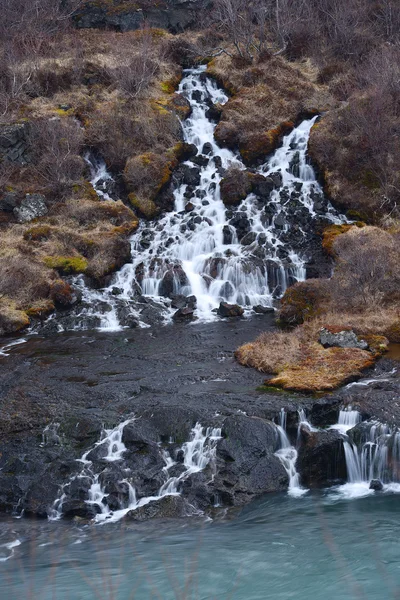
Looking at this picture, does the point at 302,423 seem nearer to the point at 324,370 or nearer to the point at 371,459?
the point at 371,459

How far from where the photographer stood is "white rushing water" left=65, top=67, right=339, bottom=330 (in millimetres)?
22234

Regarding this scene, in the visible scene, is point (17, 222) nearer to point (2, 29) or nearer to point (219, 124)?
point (219, 124)

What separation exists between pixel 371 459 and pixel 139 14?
36.6 meters

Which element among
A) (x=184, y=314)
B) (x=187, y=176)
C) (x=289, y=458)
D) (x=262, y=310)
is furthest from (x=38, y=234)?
(x=289, y=458)

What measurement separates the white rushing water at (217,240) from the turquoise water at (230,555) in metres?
11.0

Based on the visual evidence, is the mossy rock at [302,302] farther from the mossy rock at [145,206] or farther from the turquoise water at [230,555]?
the mossy rock at [145,206]

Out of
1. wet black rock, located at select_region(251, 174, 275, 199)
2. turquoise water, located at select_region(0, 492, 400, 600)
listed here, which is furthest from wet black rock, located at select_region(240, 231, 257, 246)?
turquoise water, located at select_region(0, 492, 400, 600)

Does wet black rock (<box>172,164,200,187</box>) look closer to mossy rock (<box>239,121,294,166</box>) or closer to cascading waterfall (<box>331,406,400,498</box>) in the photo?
mossy rock (<box>239,121,294,166</box>)

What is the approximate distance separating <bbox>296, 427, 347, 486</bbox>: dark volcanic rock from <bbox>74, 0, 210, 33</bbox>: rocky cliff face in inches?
1376

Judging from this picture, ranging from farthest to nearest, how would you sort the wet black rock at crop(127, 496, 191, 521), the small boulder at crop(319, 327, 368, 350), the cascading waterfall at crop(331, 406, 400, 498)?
the small boulder at crop(319, 327, 368, 350), the cascading waterfall at crop(331, 406, 400, 498), the wet black rock at crop(127, 496, 191, 521)

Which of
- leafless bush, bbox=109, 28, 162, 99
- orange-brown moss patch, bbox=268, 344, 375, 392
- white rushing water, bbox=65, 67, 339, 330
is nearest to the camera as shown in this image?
orange-brown moss patch, bbox=268, 344, 375, 392

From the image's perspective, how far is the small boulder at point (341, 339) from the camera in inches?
620

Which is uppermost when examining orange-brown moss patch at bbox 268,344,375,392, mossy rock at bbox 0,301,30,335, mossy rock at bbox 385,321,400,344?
mossy rock at bbox 0,301,30,335

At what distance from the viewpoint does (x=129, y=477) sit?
1110 cm
